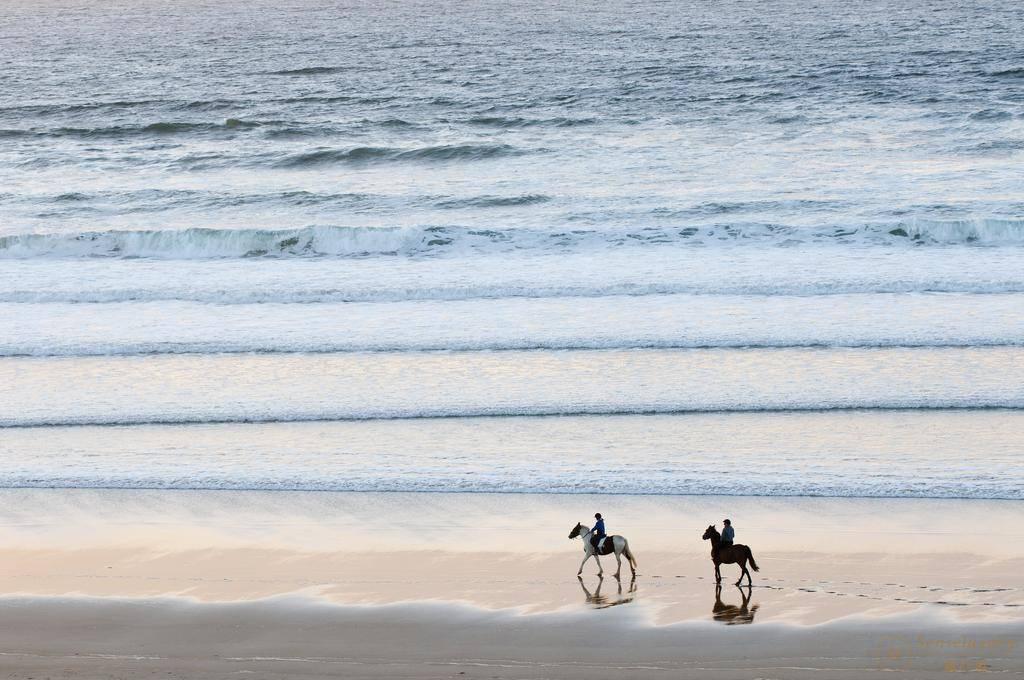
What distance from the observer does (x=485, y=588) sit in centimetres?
1186

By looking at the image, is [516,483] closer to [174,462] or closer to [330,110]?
[174,462]

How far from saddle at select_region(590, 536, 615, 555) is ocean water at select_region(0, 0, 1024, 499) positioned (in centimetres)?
223

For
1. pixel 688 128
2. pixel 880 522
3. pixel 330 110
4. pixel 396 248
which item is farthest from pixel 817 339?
pixel 330 110

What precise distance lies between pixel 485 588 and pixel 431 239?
1625cm

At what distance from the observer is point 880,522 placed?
12969 millimetres

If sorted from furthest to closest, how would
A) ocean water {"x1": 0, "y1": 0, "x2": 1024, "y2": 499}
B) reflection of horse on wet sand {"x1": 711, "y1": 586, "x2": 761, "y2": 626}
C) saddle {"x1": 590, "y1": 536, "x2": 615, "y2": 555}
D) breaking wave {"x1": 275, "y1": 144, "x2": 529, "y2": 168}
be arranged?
breaking wave {"x1": 275, "y1": 144, "x2": 529, "y2": 168}, ocean water {"x1": 0, "y1": 0, "x2": 1024, "y2": 499}, saddle {"x1": 590, "y1": 536, "x2": 615, "y2": 555}, reflection of horse on wet sand {"x1": 711, "y1": 586, "x2": 761, "y2": 626}

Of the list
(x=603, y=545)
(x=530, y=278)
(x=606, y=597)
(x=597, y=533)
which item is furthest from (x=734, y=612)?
(x=530, y=278)

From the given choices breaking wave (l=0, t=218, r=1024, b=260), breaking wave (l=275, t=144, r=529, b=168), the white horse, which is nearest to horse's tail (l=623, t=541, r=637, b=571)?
the white horse

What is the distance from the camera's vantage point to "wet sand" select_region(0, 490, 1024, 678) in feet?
34.6

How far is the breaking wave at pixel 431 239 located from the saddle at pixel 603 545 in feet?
50.0

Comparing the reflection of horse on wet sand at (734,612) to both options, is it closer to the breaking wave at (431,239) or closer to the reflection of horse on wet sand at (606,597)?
the reflection of horse on wet sand at (606,597)

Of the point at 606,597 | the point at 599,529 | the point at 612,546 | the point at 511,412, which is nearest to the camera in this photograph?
the point at 606,597

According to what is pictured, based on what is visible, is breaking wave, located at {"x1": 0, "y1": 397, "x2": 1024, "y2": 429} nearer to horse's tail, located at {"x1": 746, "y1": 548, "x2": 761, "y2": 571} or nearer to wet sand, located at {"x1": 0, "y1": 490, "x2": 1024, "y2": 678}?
wet sand, located at {"x1": 0, "y1": 490, "x2": 1024, "y2": 678}

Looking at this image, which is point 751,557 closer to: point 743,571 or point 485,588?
point 743,571
